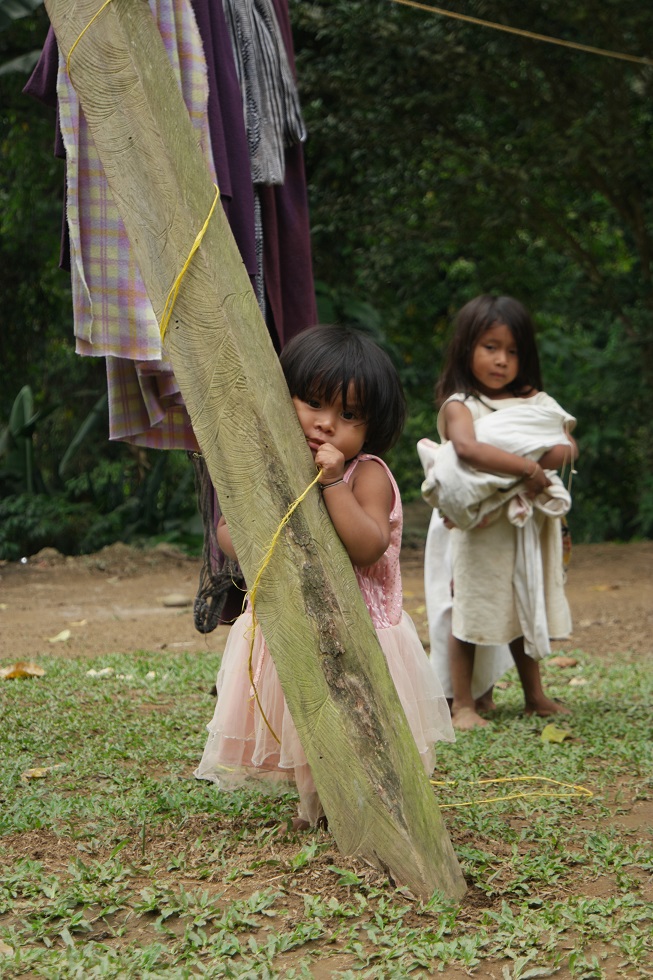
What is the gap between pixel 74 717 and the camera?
3809 mm

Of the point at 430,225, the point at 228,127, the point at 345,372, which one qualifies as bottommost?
the point at 345,372

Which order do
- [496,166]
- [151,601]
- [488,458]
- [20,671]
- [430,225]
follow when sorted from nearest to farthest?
[488,458]
[20,671]
[151,601]
[496,166]
[430,225]

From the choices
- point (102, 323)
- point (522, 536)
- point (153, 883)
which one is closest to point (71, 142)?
point (102, 323)

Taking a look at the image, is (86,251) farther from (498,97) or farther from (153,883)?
(498,97)

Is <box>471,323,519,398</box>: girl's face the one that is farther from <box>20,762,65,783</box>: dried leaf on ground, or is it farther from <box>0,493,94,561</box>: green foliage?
<box>0,493,94,561</box>: green foliage

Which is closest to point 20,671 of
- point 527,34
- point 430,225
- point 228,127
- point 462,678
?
point 462,678

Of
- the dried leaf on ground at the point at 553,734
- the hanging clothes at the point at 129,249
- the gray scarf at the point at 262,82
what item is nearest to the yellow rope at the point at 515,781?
the dried leaf on ground at the point at 553,734

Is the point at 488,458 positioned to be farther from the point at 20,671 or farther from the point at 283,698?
the point at 20,671

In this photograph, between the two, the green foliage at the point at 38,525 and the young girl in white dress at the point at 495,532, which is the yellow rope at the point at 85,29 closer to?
the young girl in white dress at the point at 495,532

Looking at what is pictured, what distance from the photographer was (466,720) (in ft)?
12.8

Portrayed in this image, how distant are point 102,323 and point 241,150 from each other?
67 cm

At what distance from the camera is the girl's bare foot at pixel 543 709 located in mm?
4023

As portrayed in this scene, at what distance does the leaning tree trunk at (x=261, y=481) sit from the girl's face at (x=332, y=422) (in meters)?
0.20

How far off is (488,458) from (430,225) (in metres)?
5.89
